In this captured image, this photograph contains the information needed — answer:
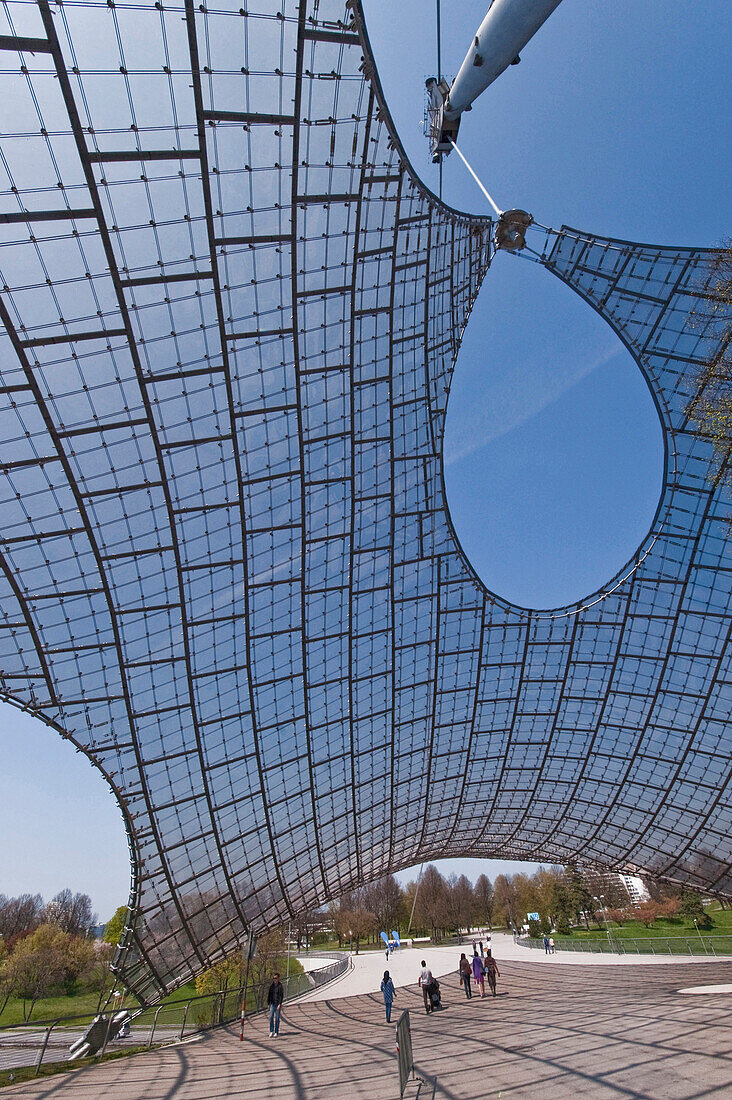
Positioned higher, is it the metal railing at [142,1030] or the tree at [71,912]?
the tree at [71,912]

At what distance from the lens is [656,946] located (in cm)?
4447

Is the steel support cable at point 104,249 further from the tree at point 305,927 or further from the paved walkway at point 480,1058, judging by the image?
the tree at point 305,927

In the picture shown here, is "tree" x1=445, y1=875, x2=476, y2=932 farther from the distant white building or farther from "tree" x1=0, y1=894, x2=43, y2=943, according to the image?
"tree" x1=0, y1=894, x2=43, y2=943

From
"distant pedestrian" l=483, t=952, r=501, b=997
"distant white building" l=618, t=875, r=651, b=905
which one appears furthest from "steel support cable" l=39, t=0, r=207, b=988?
"distant white building" l=618, t=875, r=651, b=905

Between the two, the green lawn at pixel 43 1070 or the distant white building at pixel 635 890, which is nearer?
the green lawn at pixel 43 1070

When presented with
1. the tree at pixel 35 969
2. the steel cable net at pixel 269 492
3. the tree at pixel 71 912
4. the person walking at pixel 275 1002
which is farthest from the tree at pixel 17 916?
the person walking at pixel 275 1002

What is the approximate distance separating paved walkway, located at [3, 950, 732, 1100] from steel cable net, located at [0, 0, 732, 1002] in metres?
16.0

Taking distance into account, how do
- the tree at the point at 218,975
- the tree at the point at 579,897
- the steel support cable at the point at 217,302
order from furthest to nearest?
1. the tree at the point at 579,897
2. the tree at the point at 218,975
3. the steel support cable at the point at 217,302

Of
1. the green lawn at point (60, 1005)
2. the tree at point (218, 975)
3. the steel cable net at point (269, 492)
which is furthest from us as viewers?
the green lawn at point (60, 1005)

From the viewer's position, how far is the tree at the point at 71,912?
112m

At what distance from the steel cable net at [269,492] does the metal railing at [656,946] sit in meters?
11.3

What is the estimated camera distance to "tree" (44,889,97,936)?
112062mm

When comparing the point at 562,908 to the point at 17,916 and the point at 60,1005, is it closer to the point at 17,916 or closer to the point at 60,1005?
the point at 60,1005

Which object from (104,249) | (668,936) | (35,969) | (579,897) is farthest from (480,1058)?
(579,897)
